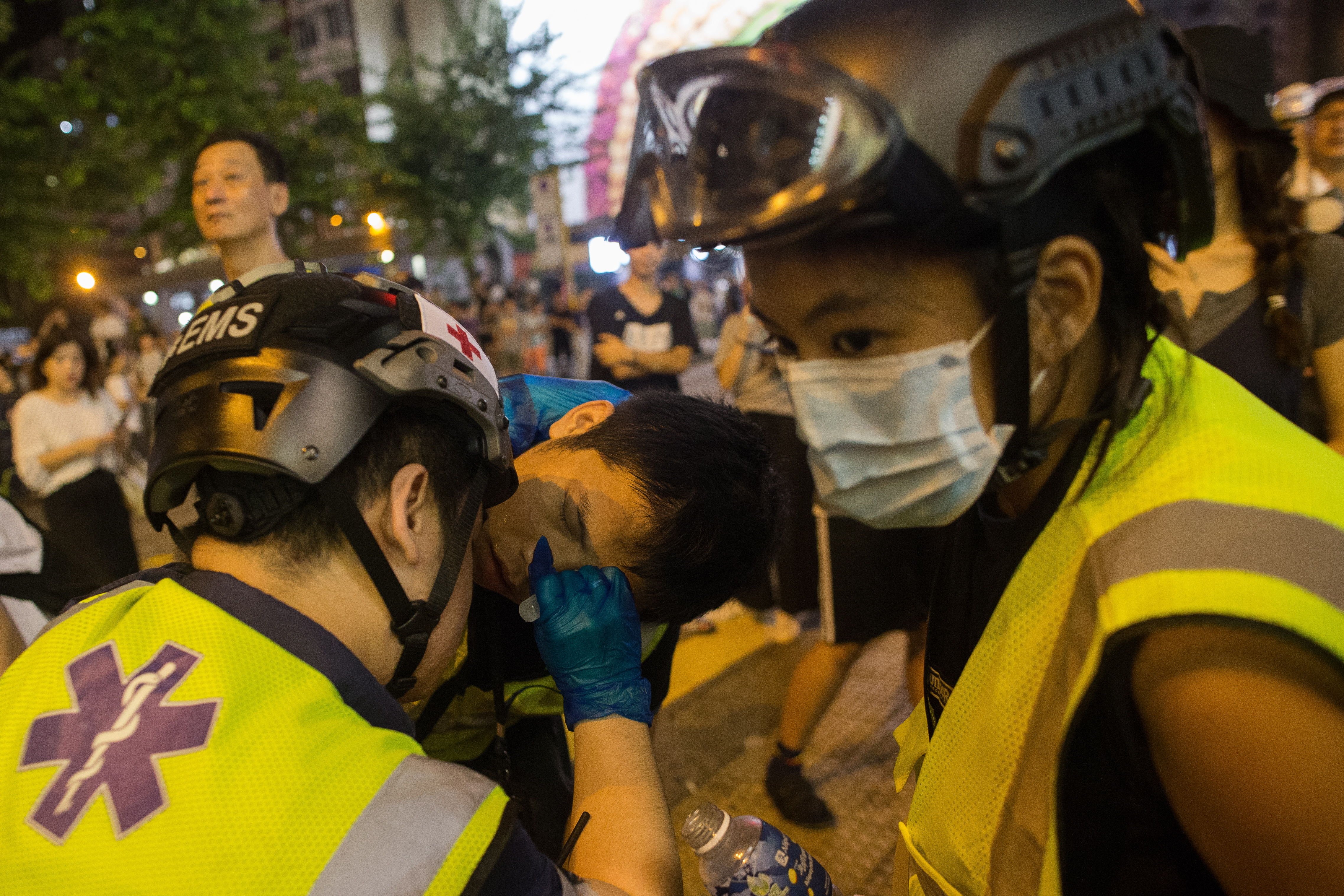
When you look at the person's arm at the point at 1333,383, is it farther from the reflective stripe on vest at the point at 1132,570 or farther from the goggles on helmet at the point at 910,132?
the reflective stripe on vest at the point at 1132,570

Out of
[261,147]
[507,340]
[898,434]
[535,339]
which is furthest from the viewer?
[535,339]

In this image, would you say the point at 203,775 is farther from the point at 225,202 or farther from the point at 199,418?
the point at 225,202

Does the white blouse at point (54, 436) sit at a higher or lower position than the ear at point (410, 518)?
lower

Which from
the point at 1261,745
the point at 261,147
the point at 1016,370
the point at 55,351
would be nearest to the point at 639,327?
the point at 261,147

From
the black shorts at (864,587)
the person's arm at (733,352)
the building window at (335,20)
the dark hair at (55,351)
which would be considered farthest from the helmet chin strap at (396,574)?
the building window at (335,20)

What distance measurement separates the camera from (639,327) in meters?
4.98

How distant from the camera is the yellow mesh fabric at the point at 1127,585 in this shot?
30.5 inches

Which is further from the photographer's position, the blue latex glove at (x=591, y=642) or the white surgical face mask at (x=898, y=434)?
the blue latex glove at (x=591, y=642)

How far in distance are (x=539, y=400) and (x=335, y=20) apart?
32.7 metres

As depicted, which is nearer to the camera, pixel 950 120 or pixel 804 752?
pixel 950 120

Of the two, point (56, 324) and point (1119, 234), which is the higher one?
point (1119, 234)

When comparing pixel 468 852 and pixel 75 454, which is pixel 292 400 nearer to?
pixel 468 852

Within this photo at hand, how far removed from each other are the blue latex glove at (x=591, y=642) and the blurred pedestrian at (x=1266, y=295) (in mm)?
1760

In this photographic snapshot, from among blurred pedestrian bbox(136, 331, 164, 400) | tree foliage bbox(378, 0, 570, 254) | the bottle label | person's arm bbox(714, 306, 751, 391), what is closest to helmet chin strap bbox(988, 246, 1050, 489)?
the bottle label
